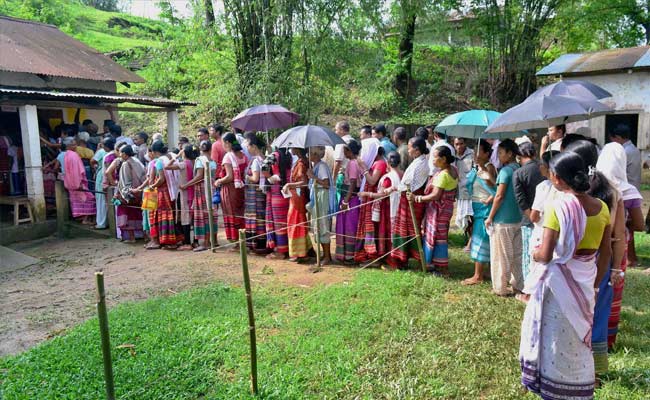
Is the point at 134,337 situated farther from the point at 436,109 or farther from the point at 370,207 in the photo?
the point at 436,109

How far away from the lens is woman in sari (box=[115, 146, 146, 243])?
8258 mm

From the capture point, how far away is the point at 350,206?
258 inches

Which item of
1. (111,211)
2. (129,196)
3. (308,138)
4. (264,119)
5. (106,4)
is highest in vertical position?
(106,4)

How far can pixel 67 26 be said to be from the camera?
21.5m

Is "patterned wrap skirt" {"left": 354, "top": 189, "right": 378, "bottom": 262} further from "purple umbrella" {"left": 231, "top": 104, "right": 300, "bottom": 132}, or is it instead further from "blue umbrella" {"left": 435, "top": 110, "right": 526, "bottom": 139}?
"purple umbrella" {"left": 231, "top": 104, "right": 300, "bottom": 132}

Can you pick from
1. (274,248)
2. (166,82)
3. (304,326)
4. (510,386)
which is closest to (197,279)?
(274,248)

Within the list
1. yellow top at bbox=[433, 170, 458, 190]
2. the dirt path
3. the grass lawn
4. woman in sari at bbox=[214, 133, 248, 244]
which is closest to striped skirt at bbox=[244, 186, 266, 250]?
woman in sari at bbox=[214, 133, 248, 244]

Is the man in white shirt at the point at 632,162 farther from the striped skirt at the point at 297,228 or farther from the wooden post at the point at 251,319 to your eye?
the wooden post at the point at 251,319

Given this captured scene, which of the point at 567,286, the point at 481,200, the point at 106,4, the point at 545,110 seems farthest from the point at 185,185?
the point at 106,4

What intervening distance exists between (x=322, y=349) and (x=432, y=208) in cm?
245

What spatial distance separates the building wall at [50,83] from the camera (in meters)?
10.4

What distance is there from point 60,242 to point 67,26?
54.0ft

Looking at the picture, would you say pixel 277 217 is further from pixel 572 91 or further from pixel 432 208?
pixel 572 91

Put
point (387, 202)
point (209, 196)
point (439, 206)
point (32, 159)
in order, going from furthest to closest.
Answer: point (32, 159), point (209, 196), point (387, 202), point (439, 206)
